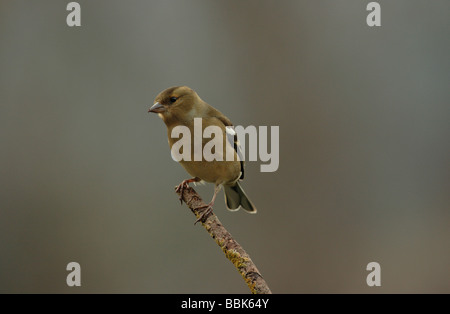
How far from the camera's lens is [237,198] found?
2893 millimetres

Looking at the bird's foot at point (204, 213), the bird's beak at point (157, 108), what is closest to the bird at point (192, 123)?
the bird's beak at point (157, 108)

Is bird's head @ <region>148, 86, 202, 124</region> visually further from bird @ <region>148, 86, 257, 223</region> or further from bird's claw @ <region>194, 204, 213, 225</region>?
bird's claw @ <region>194, 204, 213, 225</region>

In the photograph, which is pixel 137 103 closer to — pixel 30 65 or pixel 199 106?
pixel 30 65

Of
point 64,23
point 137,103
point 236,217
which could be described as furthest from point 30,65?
point 236,217

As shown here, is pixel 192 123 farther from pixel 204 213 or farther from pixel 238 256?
pixel 238 256

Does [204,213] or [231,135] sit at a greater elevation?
[231,135]

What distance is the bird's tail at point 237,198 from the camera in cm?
284

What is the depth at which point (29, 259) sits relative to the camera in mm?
4312

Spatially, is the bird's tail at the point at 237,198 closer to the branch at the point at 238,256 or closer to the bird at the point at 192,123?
the bird at the point at 192,123

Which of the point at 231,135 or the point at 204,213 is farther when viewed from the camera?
the point at 231,135

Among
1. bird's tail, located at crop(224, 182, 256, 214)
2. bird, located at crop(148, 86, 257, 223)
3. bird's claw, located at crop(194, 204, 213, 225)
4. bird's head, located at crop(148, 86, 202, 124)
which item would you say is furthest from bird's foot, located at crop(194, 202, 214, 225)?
bird's tail, located at crop(224, 182, 256, 214)

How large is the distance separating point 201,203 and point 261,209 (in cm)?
244

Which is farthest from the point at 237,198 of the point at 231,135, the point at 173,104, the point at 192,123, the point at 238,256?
the point at 238,256

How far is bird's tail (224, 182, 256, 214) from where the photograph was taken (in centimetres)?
284
